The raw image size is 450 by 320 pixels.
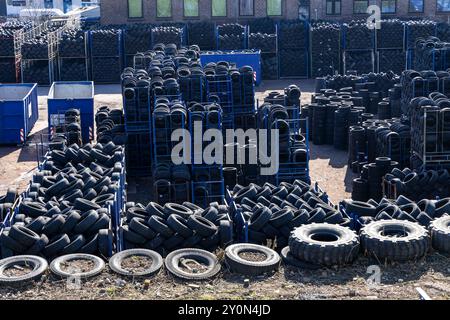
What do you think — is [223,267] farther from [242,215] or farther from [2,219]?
[2,219]

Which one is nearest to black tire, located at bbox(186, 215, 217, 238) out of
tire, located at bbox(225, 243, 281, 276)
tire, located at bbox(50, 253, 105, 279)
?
tire, located at bbox(225, 243, 281, 276)

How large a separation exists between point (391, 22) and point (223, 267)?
27.4 meters

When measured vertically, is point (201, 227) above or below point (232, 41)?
below

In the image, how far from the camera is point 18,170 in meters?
21.3

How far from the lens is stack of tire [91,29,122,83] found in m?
34.7

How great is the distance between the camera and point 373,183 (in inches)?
706

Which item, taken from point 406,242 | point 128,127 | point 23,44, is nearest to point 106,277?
point 406,242

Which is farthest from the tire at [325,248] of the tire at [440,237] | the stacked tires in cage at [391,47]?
the stacked tires in cage at [391,47]

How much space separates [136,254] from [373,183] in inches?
331

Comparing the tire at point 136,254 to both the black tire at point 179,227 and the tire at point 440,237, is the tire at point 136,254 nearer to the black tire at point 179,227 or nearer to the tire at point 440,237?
the black tire at point 179,227

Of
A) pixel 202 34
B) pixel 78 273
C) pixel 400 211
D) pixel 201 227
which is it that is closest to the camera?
pixel 78 273

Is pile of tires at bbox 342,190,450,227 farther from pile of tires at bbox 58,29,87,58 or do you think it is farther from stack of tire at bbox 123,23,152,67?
stack of tire at bbox 123,23,152,67

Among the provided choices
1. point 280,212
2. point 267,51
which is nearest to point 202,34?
point 267,51

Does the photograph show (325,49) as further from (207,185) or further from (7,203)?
(7,203)
